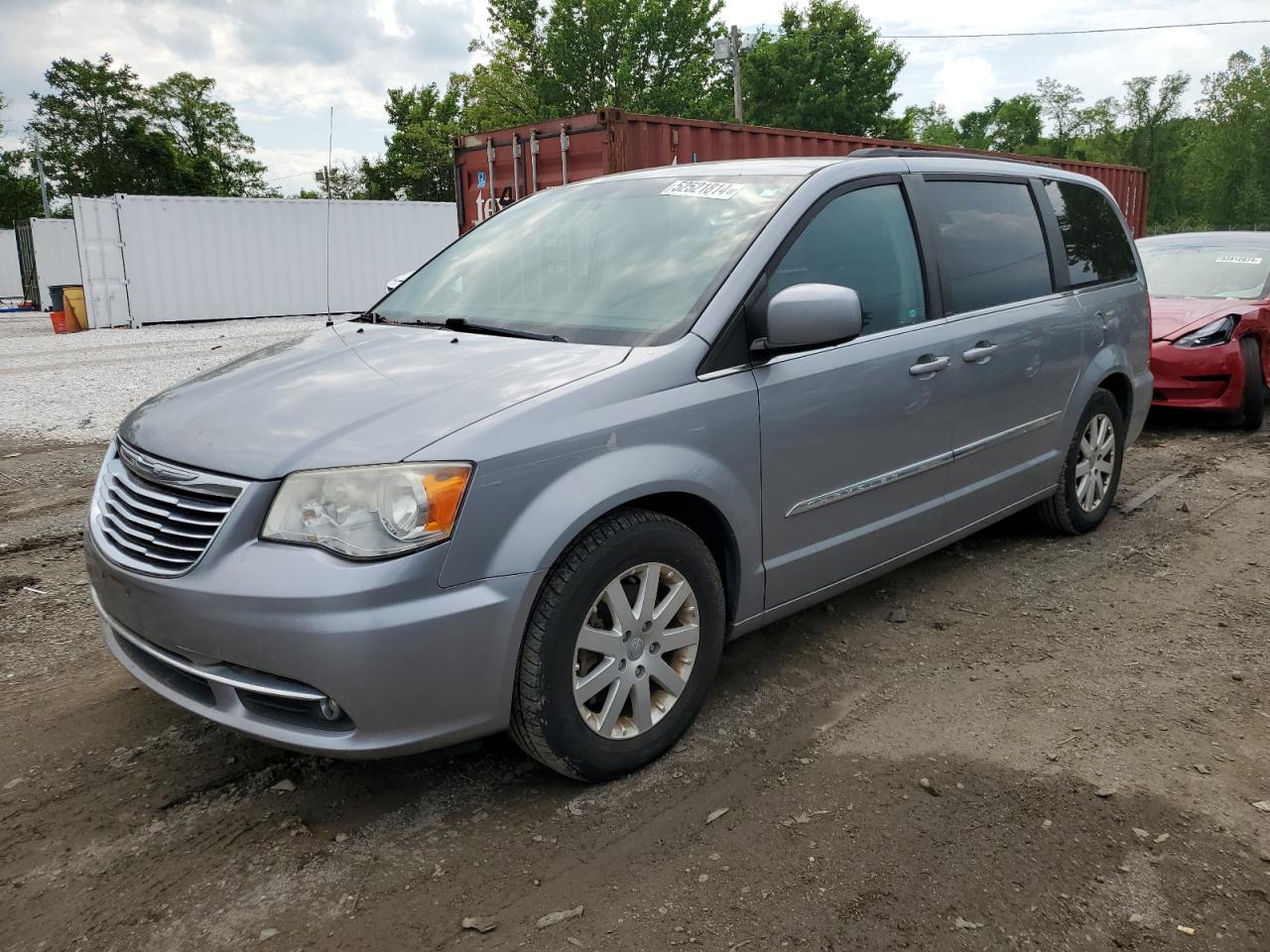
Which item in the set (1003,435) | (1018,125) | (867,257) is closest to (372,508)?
(867,257)

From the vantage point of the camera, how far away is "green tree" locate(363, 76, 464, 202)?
173ft

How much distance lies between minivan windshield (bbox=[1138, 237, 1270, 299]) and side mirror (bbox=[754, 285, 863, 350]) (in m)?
6.63

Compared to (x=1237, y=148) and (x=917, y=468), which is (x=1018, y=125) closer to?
(x=1237, y=148)

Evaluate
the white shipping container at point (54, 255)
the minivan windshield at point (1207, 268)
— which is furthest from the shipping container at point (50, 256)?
the minivan windshield at point (1207, 268)

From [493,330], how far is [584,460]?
2.82ft

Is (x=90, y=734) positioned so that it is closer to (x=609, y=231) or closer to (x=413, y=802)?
(x=413, y=802)

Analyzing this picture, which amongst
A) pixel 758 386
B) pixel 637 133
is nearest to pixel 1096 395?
pixel 758 386

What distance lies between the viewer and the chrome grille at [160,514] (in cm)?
254

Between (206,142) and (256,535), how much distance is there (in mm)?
66520

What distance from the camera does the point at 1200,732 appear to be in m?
3.19

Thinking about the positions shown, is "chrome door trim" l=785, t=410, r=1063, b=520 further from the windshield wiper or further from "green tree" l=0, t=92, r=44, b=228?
"green tree" l=0, t=92, r=44, b=228

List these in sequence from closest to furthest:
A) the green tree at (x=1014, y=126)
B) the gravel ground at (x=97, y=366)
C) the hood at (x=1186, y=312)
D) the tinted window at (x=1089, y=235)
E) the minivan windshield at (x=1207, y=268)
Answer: the tinted window at (x=1089, y=235) → the hood at (x=1186, y=312) → the minivan windshield at (x=1207, y=268) → the gravel ground at (x=97, y=366) → the green tree at (x=1014, y=126)

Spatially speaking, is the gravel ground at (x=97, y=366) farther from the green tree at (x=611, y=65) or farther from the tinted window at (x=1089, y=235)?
the green tree at (x=611, y=65)

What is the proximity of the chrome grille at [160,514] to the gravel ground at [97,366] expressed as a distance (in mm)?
3012
